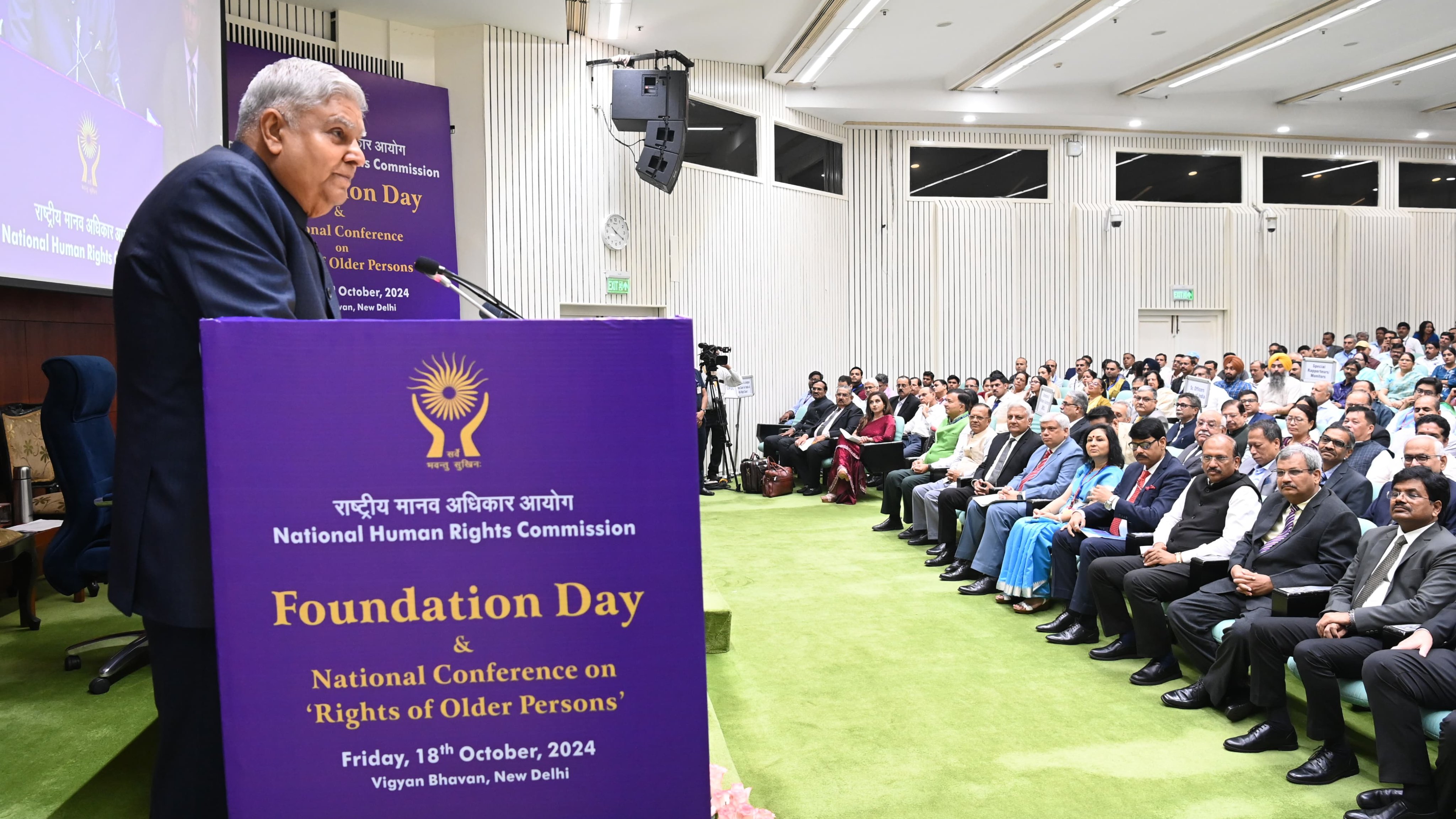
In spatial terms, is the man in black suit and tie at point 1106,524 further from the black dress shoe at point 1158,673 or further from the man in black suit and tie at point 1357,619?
the man in black suit and tie at point 1357,619

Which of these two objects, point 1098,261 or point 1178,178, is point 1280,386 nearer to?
point 1098,261

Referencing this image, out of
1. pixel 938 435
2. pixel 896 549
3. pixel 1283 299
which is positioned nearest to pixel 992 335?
pixel 1283 299

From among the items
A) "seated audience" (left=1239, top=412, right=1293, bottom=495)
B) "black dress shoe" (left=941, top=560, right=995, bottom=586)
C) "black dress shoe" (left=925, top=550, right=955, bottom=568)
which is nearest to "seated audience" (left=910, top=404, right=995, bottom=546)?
"black dress shoe" (left=925, top=550, right=955, bottom=568)

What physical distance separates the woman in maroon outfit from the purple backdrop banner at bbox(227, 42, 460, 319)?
400 cm

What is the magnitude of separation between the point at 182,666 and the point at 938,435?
7.35 metres

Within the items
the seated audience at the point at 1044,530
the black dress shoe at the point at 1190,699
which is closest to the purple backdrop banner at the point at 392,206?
the seated audience at the point at 1044,530

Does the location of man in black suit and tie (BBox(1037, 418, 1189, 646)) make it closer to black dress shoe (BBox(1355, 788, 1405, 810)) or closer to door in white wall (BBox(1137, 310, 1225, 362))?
black dress shoe (BBox(1355, 788, 1405, 810))

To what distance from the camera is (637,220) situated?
10281 millimetres

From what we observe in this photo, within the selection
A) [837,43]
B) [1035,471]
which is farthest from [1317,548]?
[837,43]

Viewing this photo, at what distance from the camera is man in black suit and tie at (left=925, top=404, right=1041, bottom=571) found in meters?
6.41

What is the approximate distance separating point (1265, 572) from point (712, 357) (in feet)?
21.5

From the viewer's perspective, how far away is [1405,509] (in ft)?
10.5

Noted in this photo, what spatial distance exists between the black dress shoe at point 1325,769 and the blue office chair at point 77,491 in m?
3.99

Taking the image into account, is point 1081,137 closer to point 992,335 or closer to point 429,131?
point 992,335
